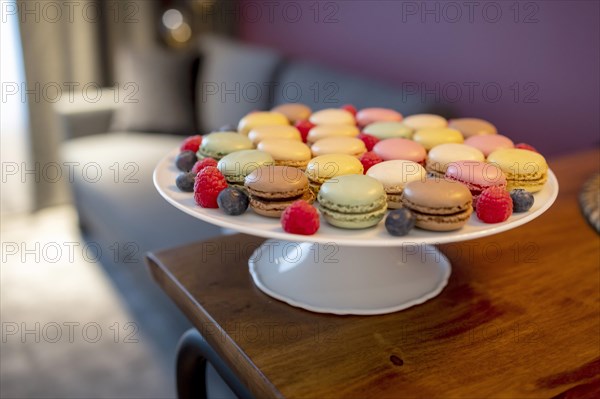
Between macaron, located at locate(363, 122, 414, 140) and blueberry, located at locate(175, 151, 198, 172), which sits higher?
macaron, located at locate(363, 122, 414, 140)

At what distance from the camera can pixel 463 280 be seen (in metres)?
0.97

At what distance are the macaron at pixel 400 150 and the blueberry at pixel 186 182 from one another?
318 mm

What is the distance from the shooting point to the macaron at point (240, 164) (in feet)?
3.06

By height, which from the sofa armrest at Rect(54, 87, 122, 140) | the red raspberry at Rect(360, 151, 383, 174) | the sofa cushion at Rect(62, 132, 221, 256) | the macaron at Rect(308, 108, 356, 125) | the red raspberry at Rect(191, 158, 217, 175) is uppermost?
the macaron at Rect(308, 108, 356, 125)

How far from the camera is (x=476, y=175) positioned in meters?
0.89

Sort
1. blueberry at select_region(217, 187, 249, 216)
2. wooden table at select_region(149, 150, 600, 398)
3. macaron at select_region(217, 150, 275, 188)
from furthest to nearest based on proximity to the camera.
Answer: macaron at select_region(217, 150, 275, 188) → blueberry at select_region(217, 187, 249, 216) → wooden table at select_region(149, 150, 600, 398)

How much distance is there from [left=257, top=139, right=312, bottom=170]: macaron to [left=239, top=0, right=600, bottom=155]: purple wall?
98cm

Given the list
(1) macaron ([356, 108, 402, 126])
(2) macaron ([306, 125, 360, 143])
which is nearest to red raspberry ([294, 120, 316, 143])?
(2) macaron ([306, 125, 360, 143])

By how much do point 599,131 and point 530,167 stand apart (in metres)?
0.84

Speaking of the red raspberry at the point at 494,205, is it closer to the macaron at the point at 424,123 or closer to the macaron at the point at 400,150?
the macaron at the point at 400,150

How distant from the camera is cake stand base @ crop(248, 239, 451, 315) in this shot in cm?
88

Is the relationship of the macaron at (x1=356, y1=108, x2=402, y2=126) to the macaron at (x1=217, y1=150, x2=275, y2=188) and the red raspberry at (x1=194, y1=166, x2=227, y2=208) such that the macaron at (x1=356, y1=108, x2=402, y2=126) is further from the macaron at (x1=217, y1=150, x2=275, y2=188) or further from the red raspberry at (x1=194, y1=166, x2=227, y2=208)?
the red raspberry at (x1=194, y1=166, x2=227, y2=208)

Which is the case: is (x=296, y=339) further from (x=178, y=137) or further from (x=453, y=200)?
(x=178, y=137)

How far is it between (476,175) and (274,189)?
302 mm
